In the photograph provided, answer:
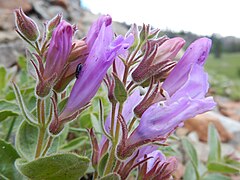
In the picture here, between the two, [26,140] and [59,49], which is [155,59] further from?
[26,140]

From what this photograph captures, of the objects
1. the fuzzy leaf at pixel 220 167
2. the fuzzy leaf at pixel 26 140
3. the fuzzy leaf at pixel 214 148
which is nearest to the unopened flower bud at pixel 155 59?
the fuzzy leaf at pixel 26 140

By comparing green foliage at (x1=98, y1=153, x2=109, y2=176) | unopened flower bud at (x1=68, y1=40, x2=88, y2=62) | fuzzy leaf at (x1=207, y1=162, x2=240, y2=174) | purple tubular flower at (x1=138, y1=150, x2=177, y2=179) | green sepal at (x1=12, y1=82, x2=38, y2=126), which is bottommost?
green foliage at (x1=98, y1=153, x2=109, y2=176)

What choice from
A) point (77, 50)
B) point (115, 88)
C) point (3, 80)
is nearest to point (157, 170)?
point (115, 88)

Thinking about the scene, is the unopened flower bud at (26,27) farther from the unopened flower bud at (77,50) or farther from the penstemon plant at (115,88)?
the unopened flower bud at (77,50)

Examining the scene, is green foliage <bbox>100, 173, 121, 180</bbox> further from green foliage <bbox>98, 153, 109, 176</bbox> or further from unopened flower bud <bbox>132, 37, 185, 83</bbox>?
unopened flower bud <bbox>132, 37, 185, 83</bbox>

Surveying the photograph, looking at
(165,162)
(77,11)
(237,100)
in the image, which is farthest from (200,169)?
(237,100)

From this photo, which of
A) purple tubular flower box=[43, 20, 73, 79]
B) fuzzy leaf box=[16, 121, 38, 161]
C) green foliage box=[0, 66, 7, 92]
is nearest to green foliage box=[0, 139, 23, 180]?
fuzzy leaf box=[16, 121, 38, 161]
